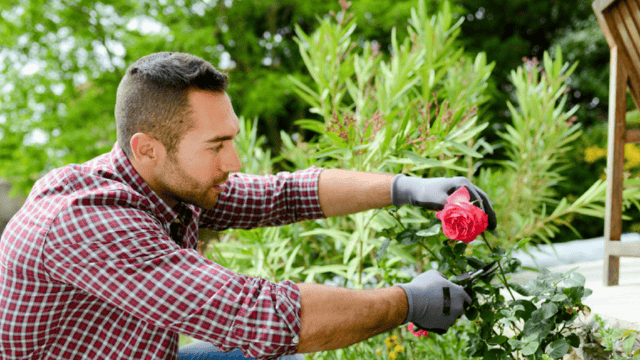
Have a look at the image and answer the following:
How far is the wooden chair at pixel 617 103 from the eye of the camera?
73.0 inches

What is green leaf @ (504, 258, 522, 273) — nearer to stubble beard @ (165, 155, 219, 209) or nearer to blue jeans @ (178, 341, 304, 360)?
blue jeans @ (178, 341, 304, 360)

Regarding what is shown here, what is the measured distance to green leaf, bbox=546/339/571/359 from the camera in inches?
50.0

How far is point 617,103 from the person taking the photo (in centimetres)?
192

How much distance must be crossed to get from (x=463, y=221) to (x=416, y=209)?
79 cm

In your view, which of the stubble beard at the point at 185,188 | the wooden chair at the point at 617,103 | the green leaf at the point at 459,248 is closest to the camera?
the stubble beard at the point at 185,188

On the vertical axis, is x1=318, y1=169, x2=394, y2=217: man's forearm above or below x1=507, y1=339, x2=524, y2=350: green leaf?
above

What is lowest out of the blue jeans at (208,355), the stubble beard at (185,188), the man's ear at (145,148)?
the blue jeans at (208,355)

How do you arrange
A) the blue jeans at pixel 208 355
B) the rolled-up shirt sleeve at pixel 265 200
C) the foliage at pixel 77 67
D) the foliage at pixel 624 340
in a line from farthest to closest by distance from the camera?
the foliage at pixel 77 67
the rolled-up shirt sleeve at pixel 265 200
the blue jeans at pixel 208 355
the foliage at pixel 624 340

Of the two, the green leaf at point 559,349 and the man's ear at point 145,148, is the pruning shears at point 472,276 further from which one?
the man's ear at point 145,148

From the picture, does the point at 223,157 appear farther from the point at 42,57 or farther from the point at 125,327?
the point at 42,57

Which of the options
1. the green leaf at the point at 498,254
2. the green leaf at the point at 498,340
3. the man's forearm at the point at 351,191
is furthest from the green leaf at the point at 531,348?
the man's forearm at the point at 351,191

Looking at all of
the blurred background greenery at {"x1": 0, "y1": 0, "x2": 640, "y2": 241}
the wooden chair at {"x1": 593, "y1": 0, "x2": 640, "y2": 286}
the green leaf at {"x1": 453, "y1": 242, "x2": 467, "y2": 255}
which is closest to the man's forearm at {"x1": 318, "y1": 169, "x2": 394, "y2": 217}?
the green leaf at {"x1": 453, "y1": 242, "x2": 467, "y2": 255}

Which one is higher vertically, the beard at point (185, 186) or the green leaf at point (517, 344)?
the beard at point (185, 186)

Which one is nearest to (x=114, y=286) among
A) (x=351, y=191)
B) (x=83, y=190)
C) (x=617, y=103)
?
(x=83, y=190)
